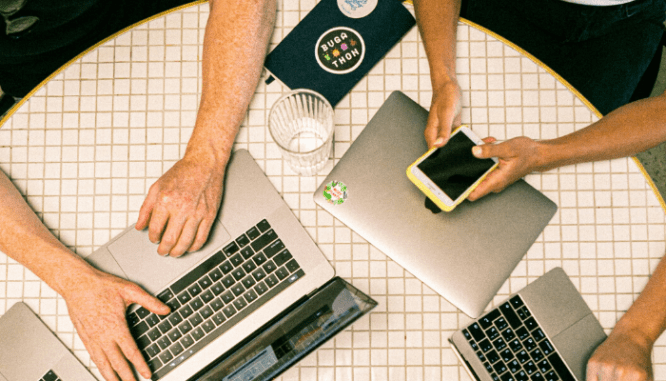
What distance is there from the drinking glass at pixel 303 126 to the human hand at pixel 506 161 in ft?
1.06

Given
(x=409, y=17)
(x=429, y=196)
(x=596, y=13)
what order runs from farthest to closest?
(x=596, y=13)
(x=409, y=17)
(x=429, y=196)

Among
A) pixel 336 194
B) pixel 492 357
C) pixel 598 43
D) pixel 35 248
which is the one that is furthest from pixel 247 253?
pixel 598 43

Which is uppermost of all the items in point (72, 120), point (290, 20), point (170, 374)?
point (290, 20)

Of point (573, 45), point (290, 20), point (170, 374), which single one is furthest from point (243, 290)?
point (573, 45)

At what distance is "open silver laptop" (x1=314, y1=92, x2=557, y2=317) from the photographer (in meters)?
0.97

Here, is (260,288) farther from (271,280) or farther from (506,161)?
(506,161)

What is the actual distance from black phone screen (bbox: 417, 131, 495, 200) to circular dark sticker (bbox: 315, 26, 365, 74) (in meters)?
0.30

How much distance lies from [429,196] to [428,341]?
0.32 metres

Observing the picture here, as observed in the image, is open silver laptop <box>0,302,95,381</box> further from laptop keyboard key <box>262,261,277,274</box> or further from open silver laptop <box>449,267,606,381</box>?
open silver laptop <box>449,267,606,381</box>

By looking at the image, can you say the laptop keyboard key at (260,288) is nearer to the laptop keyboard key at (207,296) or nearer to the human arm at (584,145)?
the laptop keyboard key at (207,296)

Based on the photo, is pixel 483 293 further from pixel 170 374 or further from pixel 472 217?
pixel 170 374

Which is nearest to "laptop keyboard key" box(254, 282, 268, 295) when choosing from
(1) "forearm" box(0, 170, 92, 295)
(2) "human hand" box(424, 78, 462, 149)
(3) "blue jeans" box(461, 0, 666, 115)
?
(1) "forearm" box(0, 170, 92, 295)

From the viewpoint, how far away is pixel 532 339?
3.13ft

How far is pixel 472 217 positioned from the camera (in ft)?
3.24
